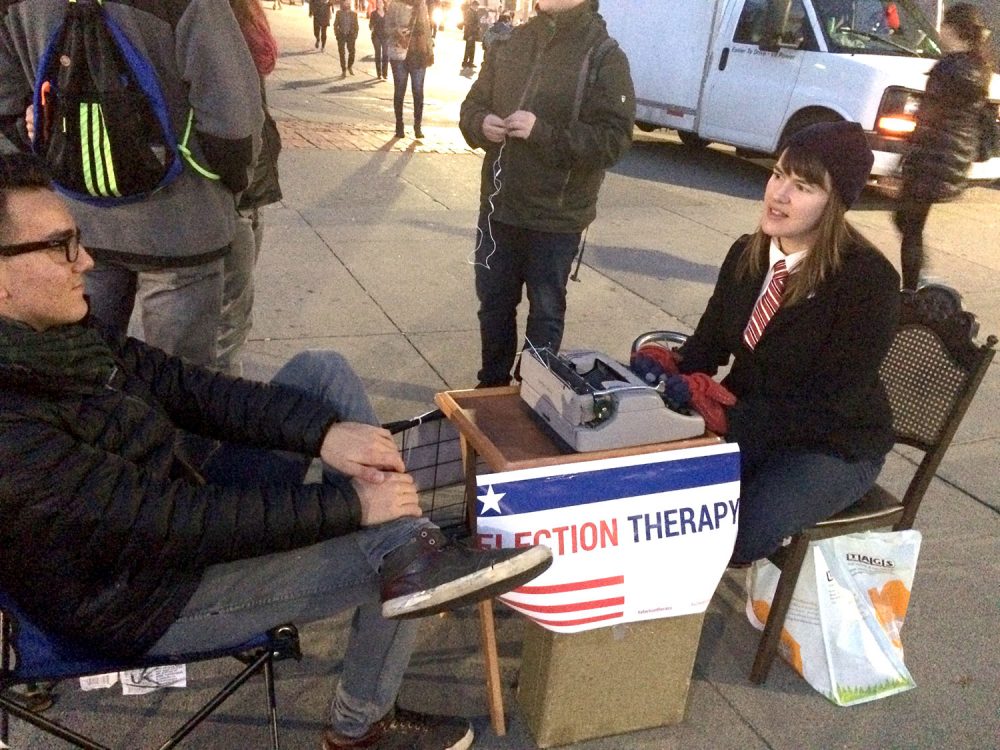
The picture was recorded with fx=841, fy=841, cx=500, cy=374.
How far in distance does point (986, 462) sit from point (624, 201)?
15.3ft

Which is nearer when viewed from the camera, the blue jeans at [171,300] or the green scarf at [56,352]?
the green scarf at [56,352]

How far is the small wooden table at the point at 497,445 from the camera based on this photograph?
204 cm

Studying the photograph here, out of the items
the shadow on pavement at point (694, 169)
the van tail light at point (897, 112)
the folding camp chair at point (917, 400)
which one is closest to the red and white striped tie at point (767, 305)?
the folding camp chair at point (917, 400)

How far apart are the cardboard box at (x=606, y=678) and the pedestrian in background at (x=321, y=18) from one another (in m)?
19.1

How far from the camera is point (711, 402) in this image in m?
2.27

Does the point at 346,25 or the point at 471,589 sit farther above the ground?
the point at 471,589

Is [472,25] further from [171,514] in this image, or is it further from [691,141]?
[171,514]

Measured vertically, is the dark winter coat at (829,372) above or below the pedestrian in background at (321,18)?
above

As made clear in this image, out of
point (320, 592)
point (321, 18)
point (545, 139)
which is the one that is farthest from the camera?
point (321, 18)

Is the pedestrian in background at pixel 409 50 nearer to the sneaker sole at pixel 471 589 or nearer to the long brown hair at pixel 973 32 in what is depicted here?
the long brown hair at pixel 973 32

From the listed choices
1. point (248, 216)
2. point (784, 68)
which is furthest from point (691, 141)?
point (248, 216)

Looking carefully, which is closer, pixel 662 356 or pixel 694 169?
pixel 662 356

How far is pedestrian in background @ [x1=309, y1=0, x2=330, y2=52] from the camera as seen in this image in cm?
1883

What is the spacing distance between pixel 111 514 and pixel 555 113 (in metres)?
2.26
